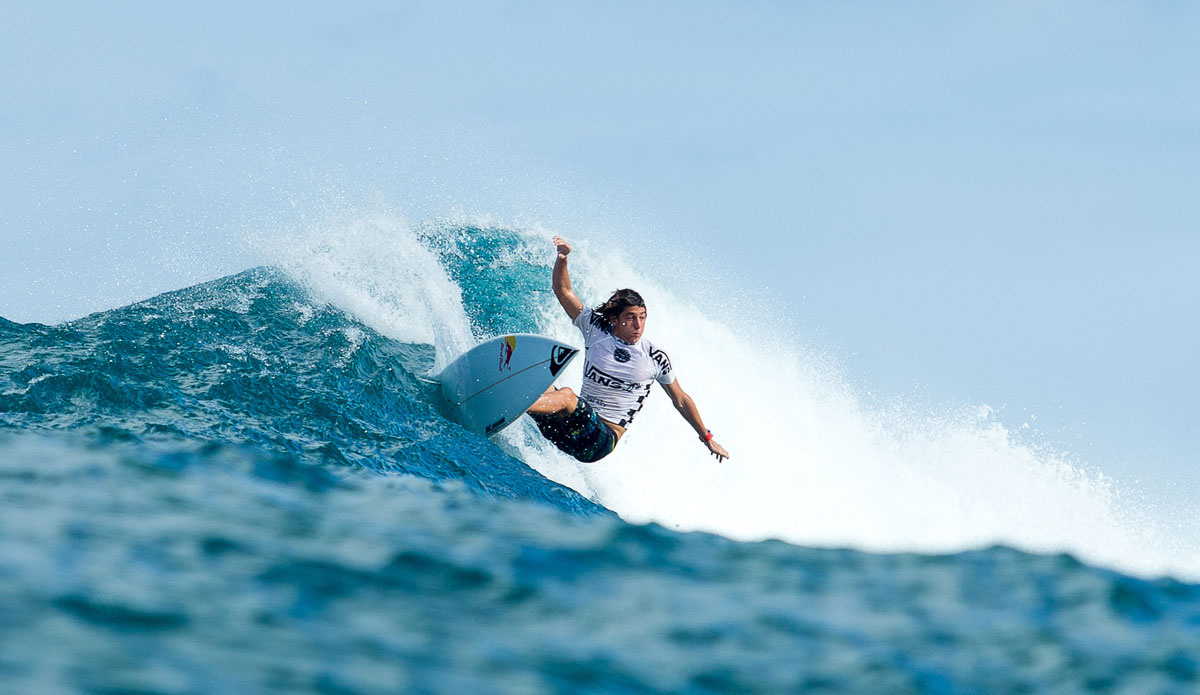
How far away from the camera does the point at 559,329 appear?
13961mm

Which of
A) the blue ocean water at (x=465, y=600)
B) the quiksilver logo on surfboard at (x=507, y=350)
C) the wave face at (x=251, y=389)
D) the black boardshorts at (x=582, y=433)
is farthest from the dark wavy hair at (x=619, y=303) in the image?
the blue ocean water at (x=465, y=600)

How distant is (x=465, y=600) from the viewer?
9.53 ft

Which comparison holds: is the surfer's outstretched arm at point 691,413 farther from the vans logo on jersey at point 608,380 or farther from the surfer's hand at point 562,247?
the surfer's hand at point 562,247

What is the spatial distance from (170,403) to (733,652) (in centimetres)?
585

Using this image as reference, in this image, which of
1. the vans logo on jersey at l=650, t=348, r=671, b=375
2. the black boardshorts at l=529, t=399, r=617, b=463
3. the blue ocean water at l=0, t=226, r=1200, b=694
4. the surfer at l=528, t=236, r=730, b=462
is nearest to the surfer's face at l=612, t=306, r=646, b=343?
the surfer at l=528, t=236, r=730, b=462

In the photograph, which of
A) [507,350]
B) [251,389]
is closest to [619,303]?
[507,350]

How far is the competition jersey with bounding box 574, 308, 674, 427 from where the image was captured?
27.2 ft

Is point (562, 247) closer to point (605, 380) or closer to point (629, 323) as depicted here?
point (629, 323)

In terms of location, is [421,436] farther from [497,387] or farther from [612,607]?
[612,607]

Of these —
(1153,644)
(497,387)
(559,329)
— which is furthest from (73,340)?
(1153,644)

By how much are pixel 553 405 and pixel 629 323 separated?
1.04 m

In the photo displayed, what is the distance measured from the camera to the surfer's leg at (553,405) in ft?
27.9

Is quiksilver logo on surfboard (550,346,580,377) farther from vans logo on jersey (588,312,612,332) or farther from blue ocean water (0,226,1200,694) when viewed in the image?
blue ocean water (0,226,1200,694)

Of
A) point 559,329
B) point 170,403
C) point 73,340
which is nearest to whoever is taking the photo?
point 170,403
